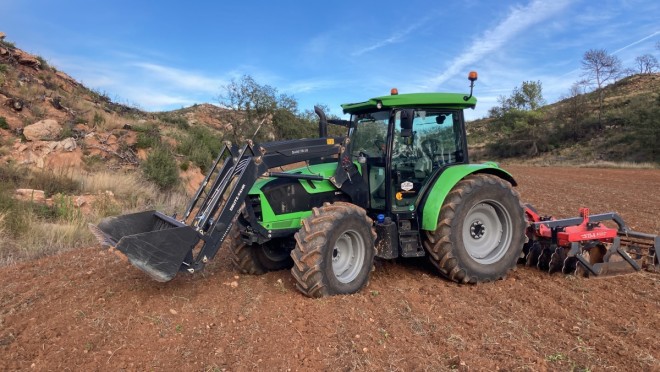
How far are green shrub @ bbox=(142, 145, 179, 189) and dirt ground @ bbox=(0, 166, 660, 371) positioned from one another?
21.8 feet

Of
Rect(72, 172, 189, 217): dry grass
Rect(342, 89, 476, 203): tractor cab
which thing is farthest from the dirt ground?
Rect(72, 172, 189, 217): dry grass

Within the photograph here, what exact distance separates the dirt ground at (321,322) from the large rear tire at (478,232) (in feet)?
0.65

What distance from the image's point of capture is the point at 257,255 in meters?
5.34

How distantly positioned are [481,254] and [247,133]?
19.7m

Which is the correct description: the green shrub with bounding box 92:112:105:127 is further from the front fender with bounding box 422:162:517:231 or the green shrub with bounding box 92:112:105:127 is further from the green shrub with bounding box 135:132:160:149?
the front fender with bounding box 422:162:517:231

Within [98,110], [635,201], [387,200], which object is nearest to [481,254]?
[387,200]

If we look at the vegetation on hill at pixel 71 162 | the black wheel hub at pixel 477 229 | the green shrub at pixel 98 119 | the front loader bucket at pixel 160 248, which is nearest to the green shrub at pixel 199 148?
the vegetation on hill at pixel 71 162

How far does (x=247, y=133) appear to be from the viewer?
78.2ft

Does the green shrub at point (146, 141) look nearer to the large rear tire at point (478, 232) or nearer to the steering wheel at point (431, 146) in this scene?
the steering wheel at point (431, 146)

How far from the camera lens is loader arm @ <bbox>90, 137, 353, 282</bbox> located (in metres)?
3.97

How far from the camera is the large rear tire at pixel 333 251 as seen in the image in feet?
14.0

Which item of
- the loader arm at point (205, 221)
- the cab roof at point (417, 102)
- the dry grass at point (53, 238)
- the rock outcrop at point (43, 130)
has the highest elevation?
the rock outcrop at point (43, 130)

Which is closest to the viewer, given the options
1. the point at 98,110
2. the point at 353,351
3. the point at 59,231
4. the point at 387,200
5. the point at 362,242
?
the point at 353,351

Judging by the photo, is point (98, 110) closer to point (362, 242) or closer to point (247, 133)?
point (247, 133)
